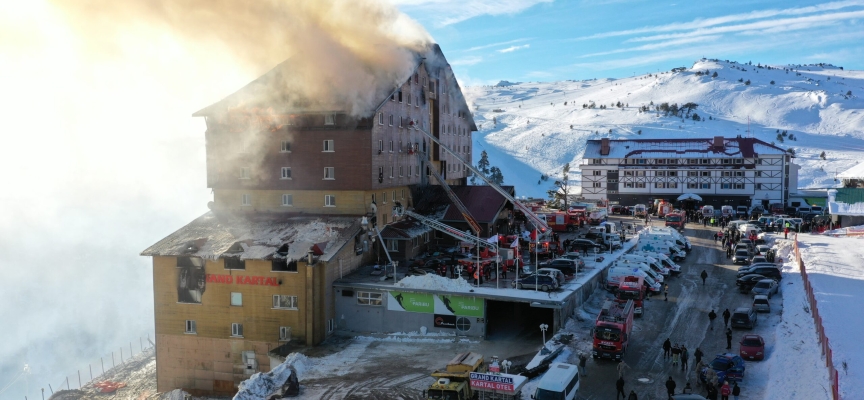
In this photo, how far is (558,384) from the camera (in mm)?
21906

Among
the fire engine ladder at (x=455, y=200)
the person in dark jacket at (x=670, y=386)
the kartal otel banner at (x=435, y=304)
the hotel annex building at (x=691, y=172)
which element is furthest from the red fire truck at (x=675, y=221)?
the person in dark jacket at (x=670, y=386)

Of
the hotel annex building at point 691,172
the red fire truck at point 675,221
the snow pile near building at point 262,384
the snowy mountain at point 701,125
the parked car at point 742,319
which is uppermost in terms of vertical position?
the snowy mountain at point 701,125

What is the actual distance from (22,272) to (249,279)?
320 feet

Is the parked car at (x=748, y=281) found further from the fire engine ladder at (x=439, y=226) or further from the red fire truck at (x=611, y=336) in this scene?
the fire engine ladder at (x=439, y=226)

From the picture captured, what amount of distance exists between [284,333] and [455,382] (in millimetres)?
13953

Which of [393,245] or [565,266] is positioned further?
[393,245]

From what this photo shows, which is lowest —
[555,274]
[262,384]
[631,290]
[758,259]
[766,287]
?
[262,384]

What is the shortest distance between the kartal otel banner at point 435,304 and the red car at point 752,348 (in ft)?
39.9

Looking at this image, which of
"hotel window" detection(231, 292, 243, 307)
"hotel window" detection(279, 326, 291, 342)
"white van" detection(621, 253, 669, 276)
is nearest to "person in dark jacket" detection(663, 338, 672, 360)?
"white van" detection(621, 253, 669, 276)

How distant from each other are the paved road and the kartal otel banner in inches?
239

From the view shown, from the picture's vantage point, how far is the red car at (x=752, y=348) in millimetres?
28203

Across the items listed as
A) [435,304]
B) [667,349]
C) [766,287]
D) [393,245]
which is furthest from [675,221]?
[667,349]

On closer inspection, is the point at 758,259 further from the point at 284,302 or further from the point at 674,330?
the point at 284,302

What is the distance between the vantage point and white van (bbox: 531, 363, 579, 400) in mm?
21766
